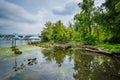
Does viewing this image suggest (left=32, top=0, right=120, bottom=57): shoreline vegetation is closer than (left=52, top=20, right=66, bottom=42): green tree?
Yes

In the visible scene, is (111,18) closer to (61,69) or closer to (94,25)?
(61,69)

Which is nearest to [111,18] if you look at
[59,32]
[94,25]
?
[94,25]

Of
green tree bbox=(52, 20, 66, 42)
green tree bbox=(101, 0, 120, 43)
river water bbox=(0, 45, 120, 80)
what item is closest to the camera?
river water bbox=(0, 45, 120, 80)

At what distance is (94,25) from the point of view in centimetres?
5359

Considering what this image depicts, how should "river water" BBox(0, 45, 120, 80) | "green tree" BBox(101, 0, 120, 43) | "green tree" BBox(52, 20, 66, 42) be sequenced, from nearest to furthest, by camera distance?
"river water" BBox(0, 45, 120, 80), "green tree" BBox(101, 0, 120, 43), "green tree" BBox(52, 20, 66, 42)

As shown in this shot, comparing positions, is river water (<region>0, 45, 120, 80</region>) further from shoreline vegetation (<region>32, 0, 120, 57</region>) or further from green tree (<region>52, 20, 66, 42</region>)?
green tree (<region>52, 20, 66, 42</region>)

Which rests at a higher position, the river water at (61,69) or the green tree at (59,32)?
the green tree at (59,32)

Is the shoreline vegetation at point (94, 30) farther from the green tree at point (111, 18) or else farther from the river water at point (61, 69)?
the river water at point (61, 69)

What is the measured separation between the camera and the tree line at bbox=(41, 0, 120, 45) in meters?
29.6

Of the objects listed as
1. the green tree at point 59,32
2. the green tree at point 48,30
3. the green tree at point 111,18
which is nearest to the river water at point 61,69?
the green tree at point 111,18

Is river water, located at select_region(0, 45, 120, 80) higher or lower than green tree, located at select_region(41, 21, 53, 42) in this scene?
lower

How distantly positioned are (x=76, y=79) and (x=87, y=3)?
42897 millimetres

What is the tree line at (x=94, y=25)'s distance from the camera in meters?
29.6

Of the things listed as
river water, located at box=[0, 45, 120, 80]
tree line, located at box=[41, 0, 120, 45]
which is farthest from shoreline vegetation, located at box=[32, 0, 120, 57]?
river water, located at box=[0, 45, 120, 80]
